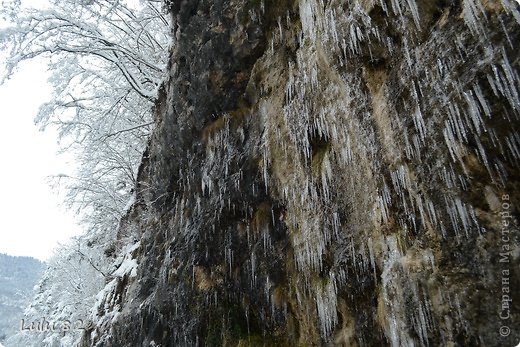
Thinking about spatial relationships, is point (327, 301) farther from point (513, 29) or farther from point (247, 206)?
point (513, 29)

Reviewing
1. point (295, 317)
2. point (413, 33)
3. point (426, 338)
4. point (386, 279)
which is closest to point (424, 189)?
point (386, 279)

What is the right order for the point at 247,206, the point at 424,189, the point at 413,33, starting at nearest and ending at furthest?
the point at 424,189 → the point at 413,33 → the point at 247,206

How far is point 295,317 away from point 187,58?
5307mm

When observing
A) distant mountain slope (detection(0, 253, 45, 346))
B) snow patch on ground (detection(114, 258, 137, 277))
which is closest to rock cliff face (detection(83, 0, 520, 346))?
snow patch on ground (detection(114, 258, 137, 277))

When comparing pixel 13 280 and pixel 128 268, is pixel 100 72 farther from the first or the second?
pixel 13 280

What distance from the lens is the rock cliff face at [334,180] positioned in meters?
2.90

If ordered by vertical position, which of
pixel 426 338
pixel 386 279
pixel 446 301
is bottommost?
pixel 426 338

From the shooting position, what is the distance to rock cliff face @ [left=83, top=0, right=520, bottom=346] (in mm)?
2896

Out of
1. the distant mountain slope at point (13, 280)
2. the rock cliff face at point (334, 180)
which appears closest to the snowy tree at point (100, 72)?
the rock cliff face at point (334, 180)

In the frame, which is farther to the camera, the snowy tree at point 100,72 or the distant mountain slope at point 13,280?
the distant mountain slope at point 13,280

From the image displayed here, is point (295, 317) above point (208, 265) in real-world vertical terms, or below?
below

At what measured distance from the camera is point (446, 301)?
2973 millimetres

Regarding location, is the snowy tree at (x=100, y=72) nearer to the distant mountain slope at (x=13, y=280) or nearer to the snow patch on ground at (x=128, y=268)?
the snow patch on ground at (x=128, y=268)

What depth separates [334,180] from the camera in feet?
14.4
